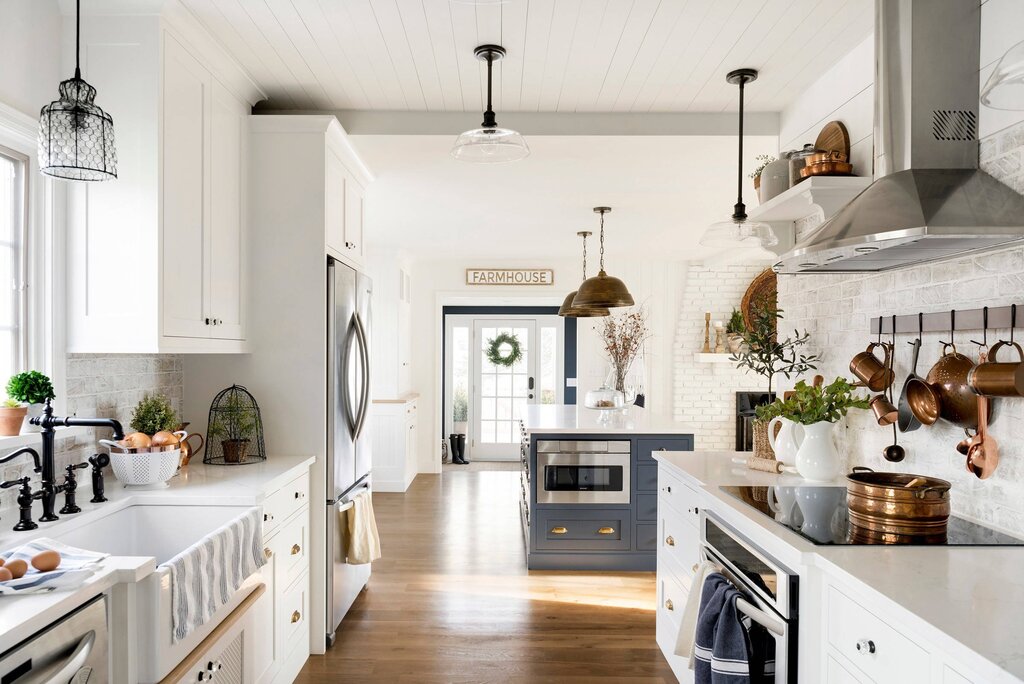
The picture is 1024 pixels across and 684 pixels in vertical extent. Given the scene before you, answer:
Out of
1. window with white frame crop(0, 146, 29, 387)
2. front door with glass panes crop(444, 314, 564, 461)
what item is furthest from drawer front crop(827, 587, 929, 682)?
front door with glass panes crop(444, 314, 564, 461)

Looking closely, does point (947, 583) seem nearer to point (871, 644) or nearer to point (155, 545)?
point (871, 644)

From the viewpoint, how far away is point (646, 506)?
4477 mm

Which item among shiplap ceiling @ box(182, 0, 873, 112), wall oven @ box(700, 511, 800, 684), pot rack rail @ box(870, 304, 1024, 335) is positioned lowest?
wall oven @ box(700, 511, 800, 684)

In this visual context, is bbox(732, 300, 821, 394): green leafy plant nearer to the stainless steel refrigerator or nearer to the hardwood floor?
the hardwood floor

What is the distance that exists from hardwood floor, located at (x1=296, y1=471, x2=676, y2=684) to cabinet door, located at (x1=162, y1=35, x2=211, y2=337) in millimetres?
1646

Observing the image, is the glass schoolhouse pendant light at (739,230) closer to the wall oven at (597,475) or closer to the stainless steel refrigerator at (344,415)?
the stainless steel refrigerator at (344,415)

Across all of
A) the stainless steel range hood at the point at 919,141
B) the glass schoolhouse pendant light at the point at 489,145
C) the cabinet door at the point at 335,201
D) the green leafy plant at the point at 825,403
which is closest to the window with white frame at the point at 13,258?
the cabinet door at the point at 335,201

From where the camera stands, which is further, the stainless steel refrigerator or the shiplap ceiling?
the stainless steel refrigerator

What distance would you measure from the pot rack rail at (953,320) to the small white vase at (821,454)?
413 mm

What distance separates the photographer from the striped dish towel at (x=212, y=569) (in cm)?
177

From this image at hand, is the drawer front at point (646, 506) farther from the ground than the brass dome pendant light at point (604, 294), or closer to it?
closer to it

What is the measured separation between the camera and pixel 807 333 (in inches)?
118

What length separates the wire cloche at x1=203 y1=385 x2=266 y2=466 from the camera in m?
2.93

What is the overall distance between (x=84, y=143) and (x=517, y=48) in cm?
156
